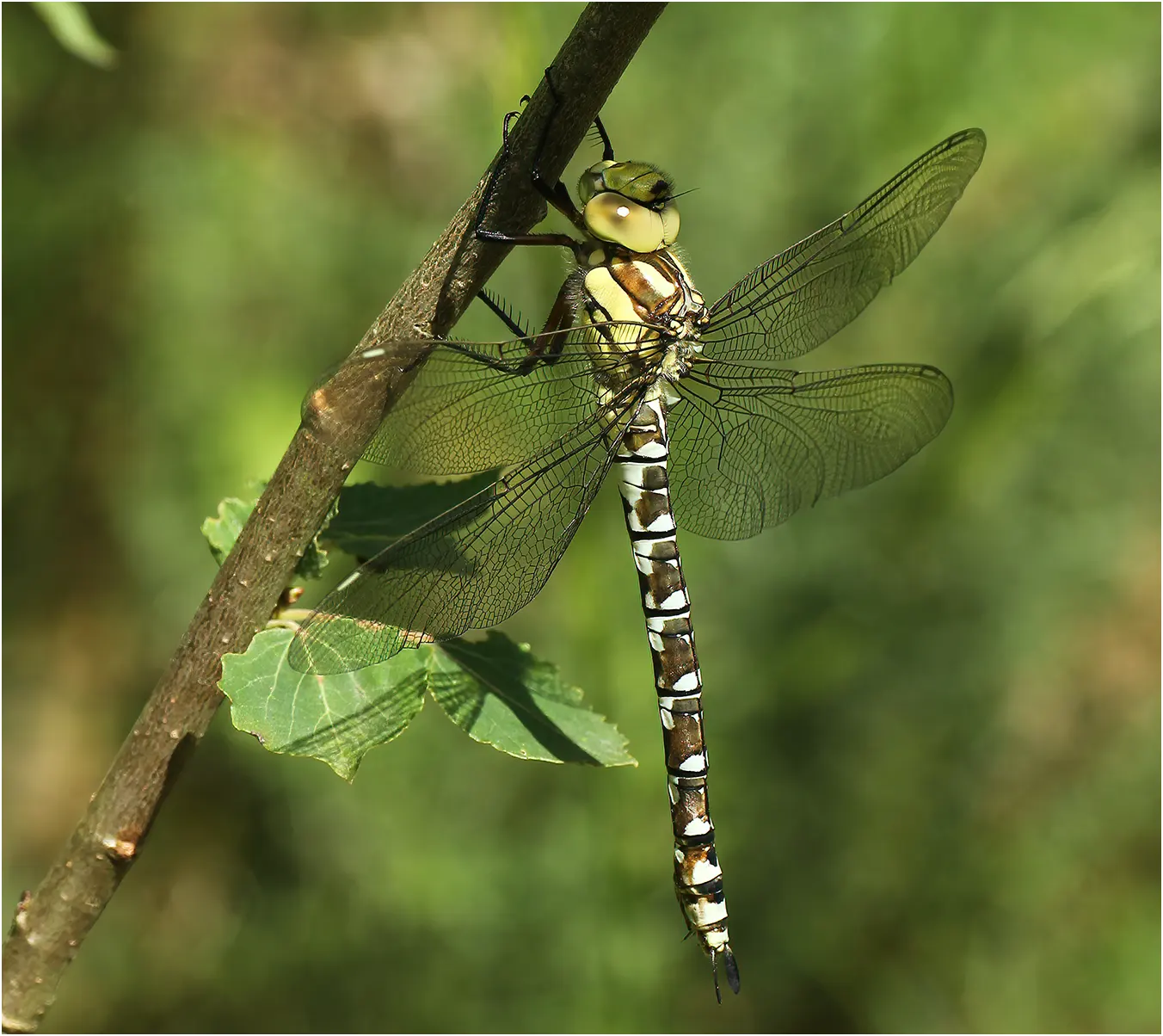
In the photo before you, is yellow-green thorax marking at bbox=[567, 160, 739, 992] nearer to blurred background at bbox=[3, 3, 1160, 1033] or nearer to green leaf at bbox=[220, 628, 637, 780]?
green leaf at bbox=[220, 628, 637, 780]

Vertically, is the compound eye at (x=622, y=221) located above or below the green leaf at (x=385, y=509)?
above

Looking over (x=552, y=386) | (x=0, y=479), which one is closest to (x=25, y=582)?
(x=0, y=479)

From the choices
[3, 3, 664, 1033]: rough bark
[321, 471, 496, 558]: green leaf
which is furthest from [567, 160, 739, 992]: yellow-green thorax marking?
[3, 3, 664, 1033]: rough bark

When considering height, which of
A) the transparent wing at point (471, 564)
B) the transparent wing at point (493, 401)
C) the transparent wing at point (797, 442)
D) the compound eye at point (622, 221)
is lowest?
the transparent wing at point (471, 564)

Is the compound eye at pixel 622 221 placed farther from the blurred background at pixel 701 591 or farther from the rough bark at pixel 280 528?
the blurred background at pixel 701 591

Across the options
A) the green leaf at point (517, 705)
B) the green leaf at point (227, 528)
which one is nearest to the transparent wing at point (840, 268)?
the green leaf at point (517, 705)

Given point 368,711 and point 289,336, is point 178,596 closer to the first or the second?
point 289,336
